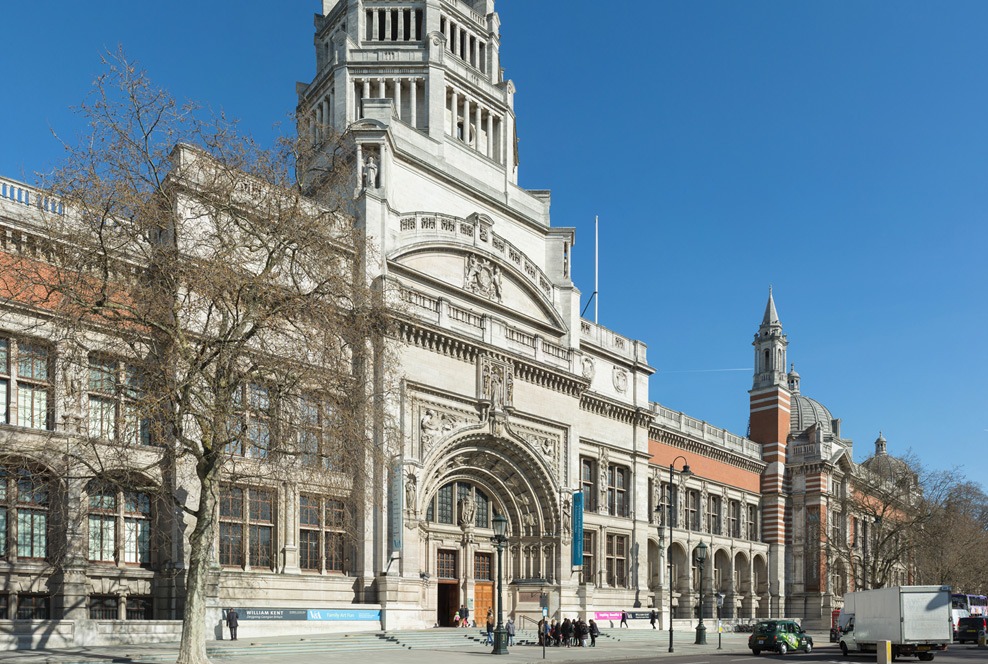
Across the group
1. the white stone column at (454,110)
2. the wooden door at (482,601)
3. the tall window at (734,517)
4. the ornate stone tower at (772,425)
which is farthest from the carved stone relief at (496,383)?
the ornate stone tower at (772,425)

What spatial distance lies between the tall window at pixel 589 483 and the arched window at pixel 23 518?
30739 millimetres

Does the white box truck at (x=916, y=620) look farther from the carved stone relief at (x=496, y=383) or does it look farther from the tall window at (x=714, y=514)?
the tall window at (x=714, y=514)

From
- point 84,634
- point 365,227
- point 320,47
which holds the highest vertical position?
point 320,47

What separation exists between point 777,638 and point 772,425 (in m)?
40.7

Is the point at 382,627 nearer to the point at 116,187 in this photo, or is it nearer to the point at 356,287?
the point at 356,287

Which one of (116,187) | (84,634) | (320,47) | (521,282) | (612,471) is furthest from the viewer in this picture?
(320,47)

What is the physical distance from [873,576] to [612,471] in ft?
82.5

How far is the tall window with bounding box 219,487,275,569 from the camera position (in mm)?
37000

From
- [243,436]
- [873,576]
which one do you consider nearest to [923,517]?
[873,576]

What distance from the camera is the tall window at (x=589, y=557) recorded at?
55.5m

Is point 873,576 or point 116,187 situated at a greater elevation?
point 116,187

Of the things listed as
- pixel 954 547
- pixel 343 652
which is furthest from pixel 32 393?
pixel 954 547

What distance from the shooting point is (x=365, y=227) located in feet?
142

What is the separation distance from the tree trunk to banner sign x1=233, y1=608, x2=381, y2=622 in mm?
9587
